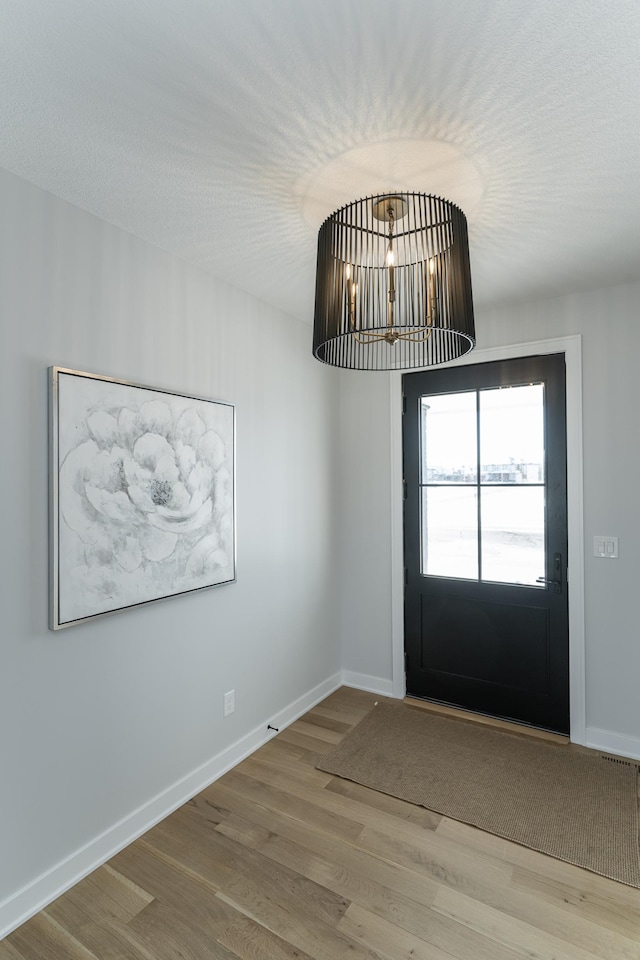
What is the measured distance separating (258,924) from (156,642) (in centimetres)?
105

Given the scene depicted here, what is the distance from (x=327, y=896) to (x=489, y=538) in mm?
1954

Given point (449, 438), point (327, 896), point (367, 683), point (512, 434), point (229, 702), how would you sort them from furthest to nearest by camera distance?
1. point (367, 683)
2. point (449, 438)
3. point (512, 434)
4. point (229, 702)
5. point (327, 896)

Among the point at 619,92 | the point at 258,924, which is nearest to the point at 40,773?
the point at 258,924

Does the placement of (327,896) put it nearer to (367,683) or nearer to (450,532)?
(367,683)

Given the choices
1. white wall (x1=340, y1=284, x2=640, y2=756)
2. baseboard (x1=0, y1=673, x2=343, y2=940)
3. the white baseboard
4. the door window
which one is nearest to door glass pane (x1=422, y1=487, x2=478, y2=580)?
the door window

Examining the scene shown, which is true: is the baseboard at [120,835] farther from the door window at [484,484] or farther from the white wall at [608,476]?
the white wall at [608,476]

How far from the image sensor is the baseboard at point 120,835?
1.68m

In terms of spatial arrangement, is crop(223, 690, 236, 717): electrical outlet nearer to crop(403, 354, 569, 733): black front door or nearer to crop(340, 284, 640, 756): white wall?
crop(403, 354, 569, 733): black front door

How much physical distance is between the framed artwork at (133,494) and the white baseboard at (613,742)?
83.1 inches

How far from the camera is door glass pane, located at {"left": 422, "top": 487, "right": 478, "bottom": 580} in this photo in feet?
10.2

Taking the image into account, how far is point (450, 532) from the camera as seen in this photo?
10.5 ft

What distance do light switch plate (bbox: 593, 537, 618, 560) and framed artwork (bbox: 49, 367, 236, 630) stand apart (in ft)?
6.33

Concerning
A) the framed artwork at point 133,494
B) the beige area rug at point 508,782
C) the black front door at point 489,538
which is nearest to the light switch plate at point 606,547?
the black front door at point 489,538

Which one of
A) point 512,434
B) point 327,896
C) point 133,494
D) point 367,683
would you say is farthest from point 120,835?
point 512,434
